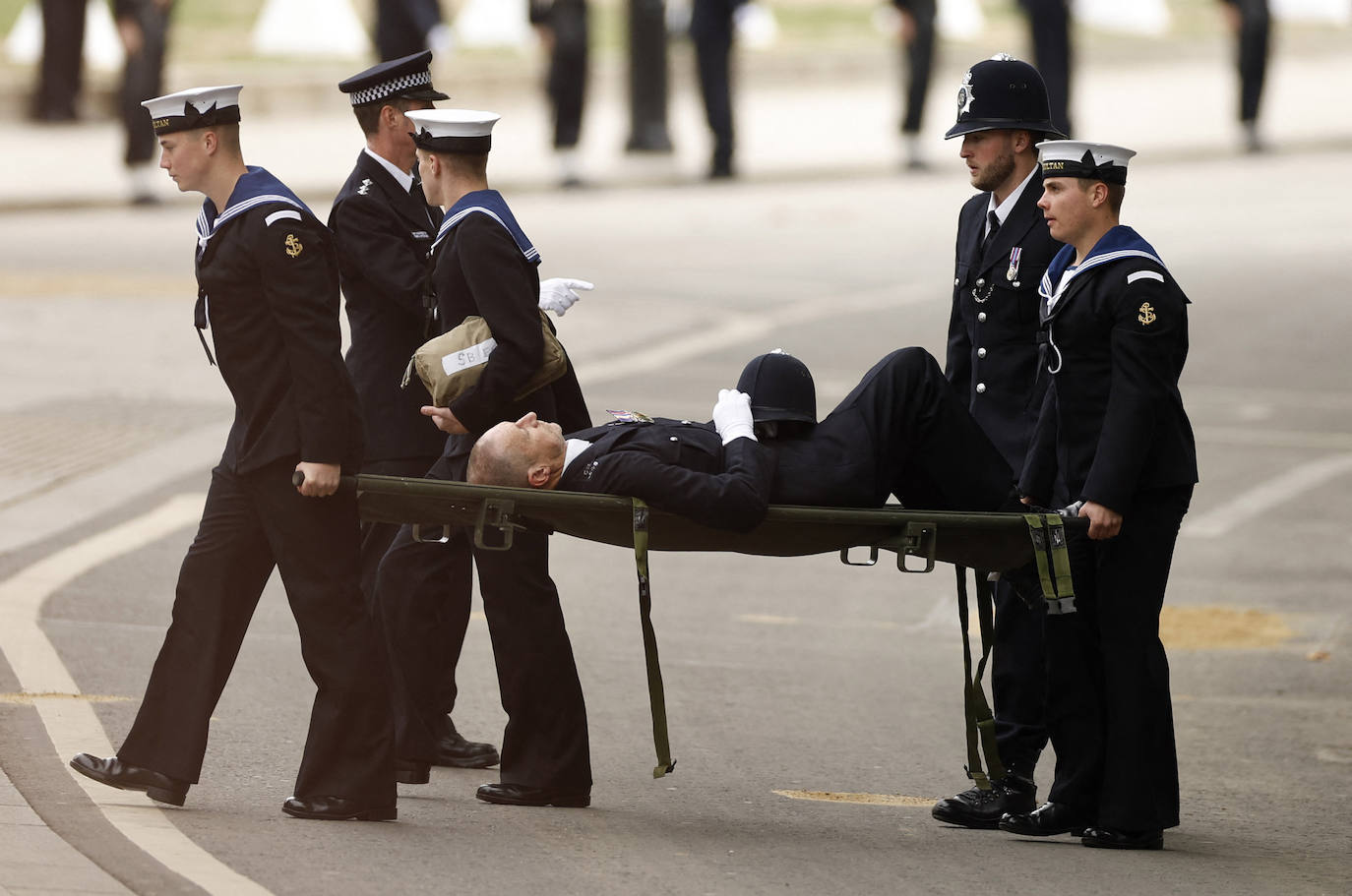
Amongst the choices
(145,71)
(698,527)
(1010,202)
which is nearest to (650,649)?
(698,527)

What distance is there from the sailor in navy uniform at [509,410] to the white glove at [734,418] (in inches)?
21.5

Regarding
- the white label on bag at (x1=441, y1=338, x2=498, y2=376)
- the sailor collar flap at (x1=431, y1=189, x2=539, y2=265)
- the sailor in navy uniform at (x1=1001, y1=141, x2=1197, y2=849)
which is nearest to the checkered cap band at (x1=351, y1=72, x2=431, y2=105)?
the sailor collar flap at (x1=431, y1=189, x2=539, y2=265)

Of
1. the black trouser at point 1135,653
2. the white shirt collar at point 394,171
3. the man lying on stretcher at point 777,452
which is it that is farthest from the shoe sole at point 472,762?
A: the black trouser at point 1135,653

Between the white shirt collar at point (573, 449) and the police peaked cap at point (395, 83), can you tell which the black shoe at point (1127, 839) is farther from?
the police peaked cap at point (395, 83)

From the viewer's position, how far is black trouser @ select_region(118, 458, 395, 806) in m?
6.59

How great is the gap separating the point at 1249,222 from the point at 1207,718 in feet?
45.7

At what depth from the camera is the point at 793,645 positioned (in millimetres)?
9586

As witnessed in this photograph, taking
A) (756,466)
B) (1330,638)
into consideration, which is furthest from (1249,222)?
(756,466)

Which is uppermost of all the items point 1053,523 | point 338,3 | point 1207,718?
point 338,3

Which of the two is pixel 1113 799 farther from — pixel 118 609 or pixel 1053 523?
pixel 118 609

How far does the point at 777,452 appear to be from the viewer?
22.2 feet

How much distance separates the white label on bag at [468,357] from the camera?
22.2 feet

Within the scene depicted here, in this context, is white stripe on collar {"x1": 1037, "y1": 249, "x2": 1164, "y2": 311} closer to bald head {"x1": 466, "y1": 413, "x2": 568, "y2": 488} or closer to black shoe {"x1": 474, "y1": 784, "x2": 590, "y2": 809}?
bald head {"x1": 466, "y1": 413, "x2": 568, "y2": 488}

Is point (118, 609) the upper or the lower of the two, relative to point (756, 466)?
lower
